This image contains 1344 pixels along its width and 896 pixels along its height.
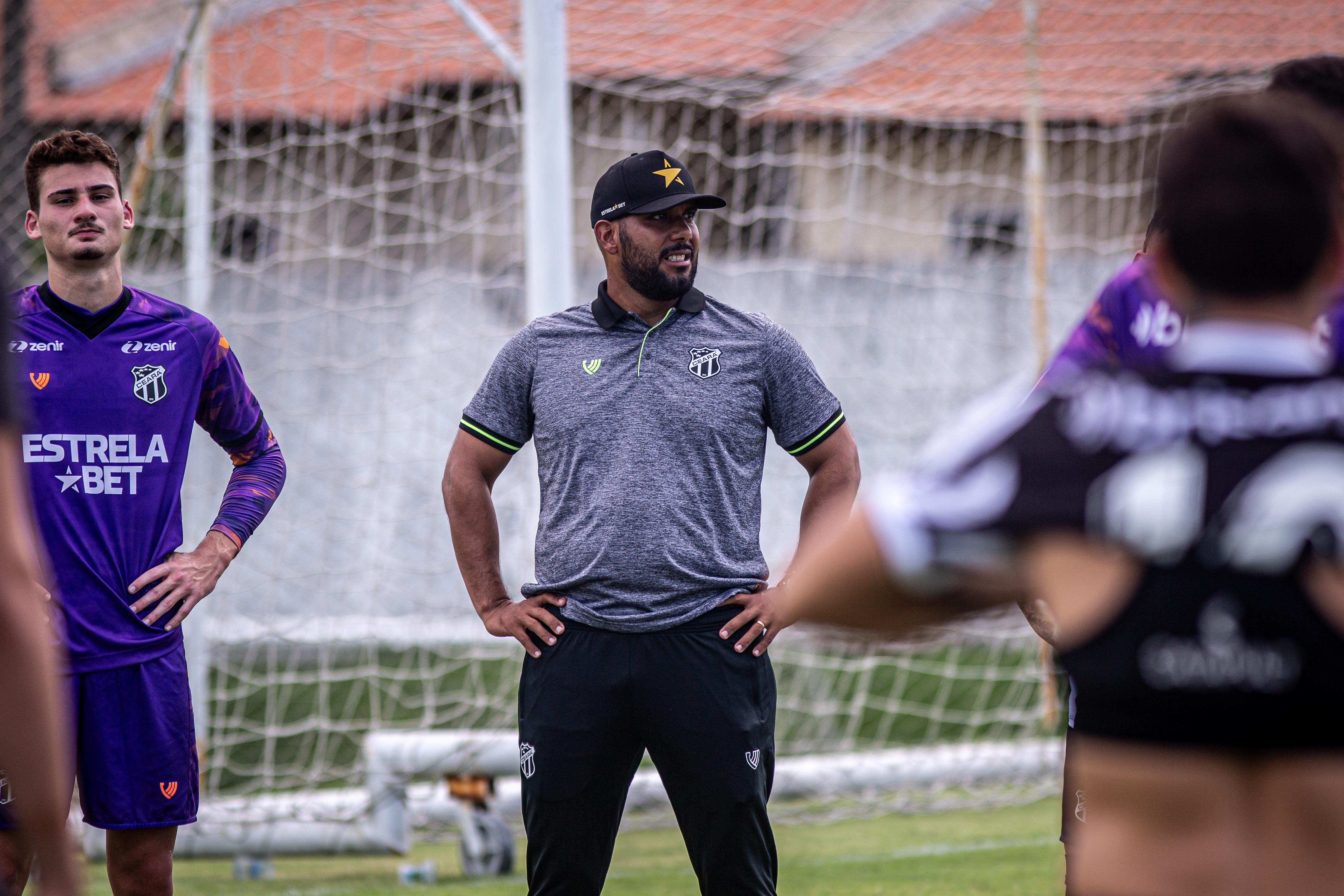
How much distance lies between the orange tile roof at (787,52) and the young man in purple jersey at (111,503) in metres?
2.81

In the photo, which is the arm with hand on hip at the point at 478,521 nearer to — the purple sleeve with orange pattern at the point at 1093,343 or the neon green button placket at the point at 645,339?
the neon green button placket at the point at 645,339

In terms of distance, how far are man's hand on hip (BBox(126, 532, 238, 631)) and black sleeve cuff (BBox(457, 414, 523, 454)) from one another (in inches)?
26.1

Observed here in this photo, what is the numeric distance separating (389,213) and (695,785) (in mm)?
6033

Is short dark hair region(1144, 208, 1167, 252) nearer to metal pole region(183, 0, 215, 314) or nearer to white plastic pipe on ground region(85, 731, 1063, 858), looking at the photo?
white plastic pipe on ground region(85, 731, 1063, 858)

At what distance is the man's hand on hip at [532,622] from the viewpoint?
3.41 metres

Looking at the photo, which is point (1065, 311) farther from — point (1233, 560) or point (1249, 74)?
point (1233, 560)

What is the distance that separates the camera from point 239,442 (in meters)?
3.75

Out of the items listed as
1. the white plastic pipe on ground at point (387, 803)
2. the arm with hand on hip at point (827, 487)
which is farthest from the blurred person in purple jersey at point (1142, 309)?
the white plastic pipe on ground at point (387, 803)

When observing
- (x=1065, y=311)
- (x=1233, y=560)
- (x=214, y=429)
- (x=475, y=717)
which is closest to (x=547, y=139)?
(x=214, y=429)

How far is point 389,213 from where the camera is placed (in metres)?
8.61

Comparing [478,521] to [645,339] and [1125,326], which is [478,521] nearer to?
[645,339]

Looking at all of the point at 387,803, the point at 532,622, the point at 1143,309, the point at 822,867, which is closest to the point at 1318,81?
the point at 1143,309

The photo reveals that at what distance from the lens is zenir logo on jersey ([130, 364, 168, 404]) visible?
344cm

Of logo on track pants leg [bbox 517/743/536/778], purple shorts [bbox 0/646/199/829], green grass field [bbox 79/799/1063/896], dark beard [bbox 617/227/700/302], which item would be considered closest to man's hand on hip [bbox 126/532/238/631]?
purple shorts [bbox 0/646/199/829]
